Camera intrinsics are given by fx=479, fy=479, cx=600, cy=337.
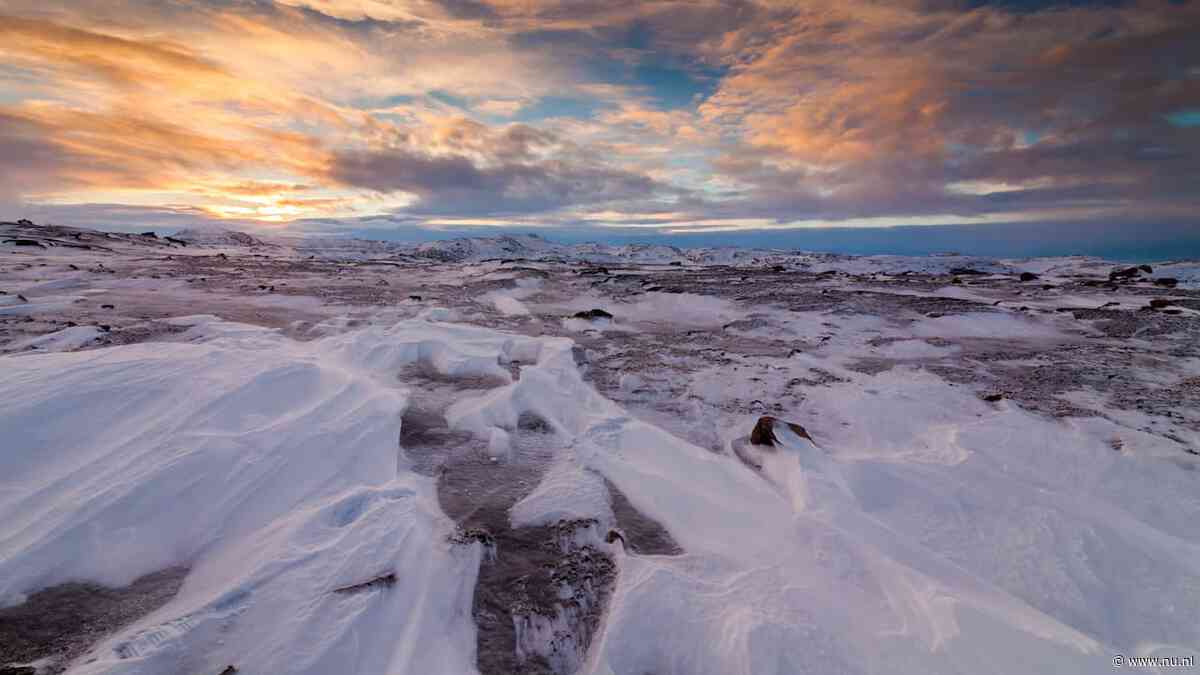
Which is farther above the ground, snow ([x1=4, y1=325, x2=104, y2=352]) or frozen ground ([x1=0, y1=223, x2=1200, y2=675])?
snow ([x1=4, y1=325, x2=104, y2=352])

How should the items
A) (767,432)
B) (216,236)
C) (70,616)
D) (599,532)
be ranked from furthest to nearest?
(216,236) < (767,432) < (599,532) < (70,616)

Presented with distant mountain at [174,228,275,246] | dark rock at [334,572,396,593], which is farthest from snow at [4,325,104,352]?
distant mountain at [174,228,275,246]

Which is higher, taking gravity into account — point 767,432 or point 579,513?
point 767,432

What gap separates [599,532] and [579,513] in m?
0.31

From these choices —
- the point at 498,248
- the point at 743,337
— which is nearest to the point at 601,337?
the point at 743,337

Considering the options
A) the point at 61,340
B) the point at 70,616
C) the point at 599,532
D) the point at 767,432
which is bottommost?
the point at 599,532

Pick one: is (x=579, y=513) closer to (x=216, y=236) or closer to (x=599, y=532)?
(x=599, y=532)

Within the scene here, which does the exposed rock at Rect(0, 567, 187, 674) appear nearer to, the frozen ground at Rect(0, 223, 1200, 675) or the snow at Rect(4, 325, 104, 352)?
the frozen ground at Rect(0, 223, 1200, 675)

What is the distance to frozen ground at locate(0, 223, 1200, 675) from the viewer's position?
2.96 metres

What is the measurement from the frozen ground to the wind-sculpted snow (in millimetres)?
24

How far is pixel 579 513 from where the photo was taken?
439cm

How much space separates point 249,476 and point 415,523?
169 cm

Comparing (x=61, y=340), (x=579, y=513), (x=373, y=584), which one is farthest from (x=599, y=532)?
(x=61, y=340)

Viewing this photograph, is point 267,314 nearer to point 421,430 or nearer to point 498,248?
point 421,430
